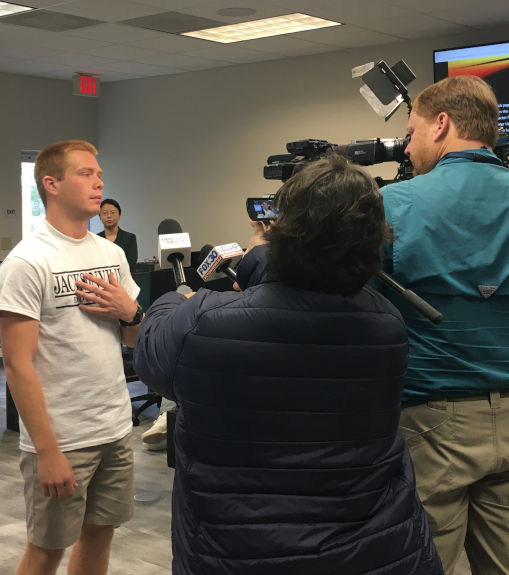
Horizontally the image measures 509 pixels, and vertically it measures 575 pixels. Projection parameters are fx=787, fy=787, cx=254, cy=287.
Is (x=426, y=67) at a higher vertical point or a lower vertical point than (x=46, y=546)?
higher

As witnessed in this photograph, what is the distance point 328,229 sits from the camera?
1.24 meters

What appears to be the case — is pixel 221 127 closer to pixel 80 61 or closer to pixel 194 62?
pixel 194 62

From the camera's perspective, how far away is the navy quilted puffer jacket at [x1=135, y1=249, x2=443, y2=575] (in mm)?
1264

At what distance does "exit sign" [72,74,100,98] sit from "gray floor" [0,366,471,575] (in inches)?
200

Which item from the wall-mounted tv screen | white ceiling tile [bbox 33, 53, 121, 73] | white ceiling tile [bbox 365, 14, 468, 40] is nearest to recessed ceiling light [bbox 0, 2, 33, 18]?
white ceiling tile [bbox 33, 53, 121, 73]

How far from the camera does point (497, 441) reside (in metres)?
1.68

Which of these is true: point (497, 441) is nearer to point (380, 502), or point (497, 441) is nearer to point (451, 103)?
Result: point (380, 502)

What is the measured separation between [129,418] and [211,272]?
848 mm

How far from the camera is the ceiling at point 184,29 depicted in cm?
561

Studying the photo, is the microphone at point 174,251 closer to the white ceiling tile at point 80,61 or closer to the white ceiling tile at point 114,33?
the white ceiling tile at point 114,33

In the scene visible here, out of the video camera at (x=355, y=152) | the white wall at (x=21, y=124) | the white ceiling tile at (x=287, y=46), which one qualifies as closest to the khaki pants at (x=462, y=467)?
the video camera at (x=355, y=152)

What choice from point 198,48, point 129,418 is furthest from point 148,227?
point 129,418

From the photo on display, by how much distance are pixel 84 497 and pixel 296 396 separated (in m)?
1.08

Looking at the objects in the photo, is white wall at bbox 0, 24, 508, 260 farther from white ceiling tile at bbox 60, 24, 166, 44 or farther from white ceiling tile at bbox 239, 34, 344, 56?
white ceiling tile at bbox 60, 24, 166, 44
